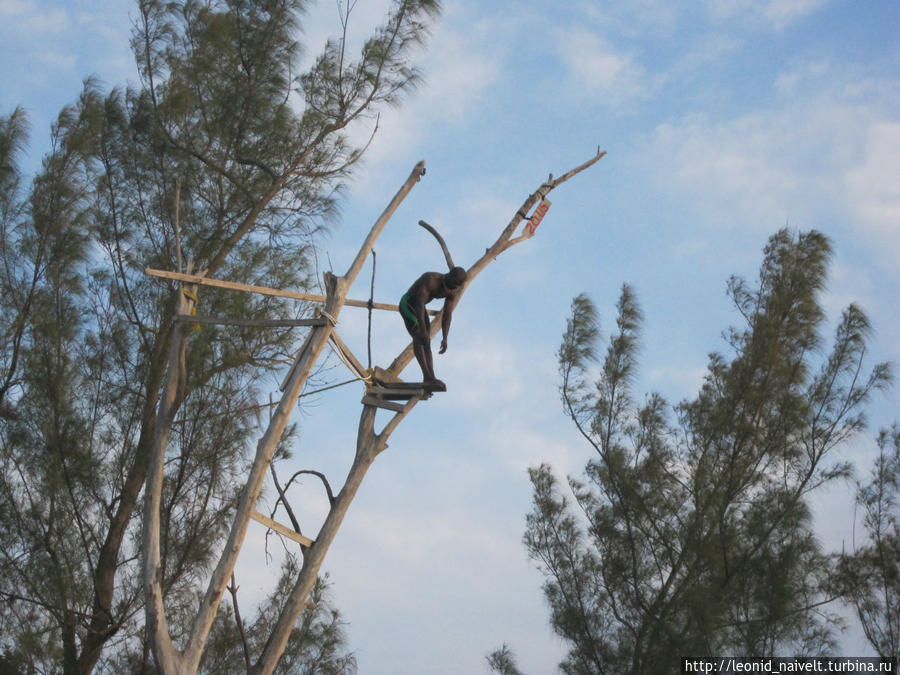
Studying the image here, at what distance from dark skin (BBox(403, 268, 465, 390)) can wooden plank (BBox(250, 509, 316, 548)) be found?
3.40 ft

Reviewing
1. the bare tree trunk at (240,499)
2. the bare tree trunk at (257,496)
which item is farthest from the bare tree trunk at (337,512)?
the bare tree trunk at (240,499)

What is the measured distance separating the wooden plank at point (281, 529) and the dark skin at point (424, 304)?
1.04 metres

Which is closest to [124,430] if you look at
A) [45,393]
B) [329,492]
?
[45,393]

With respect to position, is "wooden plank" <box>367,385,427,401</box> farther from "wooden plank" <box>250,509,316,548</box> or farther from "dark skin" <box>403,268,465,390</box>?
"wooden plank" <box>250,509,316,548</box>

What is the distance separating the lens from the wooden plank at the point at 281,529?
496 cm

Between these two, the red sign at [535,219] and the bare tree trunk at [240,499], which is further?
the red sign at [535,219]

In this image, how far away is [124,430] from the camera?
24.8ft

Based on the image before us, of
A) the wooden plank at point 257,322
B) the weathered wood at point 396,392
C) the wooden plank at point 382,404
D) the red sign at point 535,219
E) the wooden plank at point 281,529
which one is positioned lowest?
the wooden plank at point 281,529

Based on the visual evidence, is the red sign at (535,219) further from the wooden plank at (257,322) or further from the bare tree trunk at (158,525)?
the bare tree trunk at (158,525)

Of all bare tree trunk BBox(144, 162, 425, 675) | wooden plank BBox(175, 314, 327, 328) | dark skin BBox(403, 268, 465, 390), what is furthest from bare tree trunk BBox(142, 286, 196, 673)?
dark skin BBox(403, 268, 465, 390)

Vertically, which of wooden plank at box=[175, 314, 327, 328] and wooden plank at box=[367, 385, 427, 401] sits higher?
wooden plank at box=[175, 314, 327, 328]

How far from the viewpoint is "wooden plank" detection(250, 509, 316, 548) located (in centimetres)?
496

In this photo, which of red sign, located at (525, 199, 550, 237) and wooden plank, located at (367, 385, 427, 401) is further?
red sign, located at (525, 199, 550, 237)

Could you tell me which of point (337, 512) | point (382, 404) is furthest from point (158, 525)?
point (382, 404)
